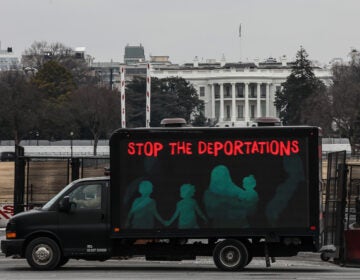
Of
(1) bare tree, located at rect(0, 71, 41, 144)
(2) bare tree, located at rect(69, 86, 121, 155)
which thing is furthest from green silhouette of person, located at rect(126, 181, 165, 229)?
(2) bare tree, located at rect(69, 86, 121, 155)

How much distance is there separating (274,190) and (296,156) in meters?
0.79

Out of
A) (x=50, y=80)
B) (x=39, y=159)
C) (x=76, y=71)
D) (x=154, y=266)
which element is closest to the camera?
(x=154, y=266)

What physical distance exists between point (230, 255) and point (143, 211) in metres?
1.91

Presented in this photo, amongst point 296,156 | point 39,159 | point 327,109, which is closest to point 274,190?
point 296,156

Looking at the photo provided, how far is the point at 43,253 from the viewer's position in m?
25.3

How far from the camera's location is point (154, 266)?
2695 cm

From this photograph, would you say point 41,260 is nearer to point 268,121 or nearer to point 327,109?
point 268,121

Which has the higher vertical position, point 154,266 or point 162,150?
point 162,150

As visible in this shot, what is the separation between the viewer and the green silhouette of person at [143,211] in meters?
25.1

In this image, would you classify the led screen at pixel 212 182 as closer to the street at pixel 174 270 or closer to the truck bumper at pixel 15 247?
the street at pixel 174 270

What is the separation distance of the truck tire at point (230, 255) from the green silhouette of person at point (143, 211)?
1361 mm

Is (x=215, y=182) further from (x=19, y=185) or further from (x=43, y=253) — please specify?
(x=19, y=185)

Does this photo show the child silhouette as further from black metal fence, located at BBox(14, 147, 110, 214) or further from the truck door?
black metal fence, located at BBox(14, 147, 110, 214)

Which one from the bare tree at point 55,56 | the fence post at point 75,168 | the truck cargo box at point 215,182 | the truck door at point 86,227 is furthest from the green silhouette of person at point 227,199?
the bare tree at point 55,56
